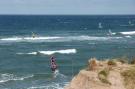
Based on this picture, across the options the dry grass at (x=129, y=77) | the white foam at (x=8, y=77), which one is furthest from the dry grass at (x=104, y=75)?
the white foam at (x=8, y=77)

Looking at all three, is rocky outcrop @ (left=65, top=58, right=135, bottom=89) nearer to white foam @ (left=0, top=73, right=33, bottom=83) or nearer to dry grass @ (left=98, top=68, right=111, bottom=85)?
dry grass @ (left=98, top=68, right=111, bottom=85)

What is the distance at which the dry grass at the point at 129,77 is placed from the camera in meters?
11.8

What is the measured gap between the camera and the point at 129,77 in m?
12.2

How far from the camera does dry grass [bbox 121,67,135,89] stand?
1184 cm

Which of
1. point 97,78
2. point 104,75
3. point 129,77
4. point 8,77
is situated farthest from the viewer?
point 8,77

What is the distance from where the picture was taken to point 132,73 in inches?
488

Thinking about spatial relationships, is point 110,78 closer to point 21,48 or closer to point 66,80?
point 66,80

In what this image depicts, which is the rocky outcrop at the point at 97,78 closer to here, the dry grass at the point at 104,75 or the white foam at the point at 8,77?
the dry grass at the point at 104,75

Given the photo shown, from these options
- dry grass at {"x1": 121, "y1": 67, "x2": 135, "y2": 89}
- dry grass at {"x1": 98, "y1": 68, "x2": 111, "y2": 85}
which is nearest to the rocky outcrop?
dry grass at {"x1": 98, "y1": 68, "x2": 111, "y2": 85}

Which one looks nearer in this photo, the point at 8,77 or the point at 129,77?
the point at 129,77

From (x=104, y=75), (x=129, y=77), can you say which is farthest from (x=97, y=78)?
(x=129, y=77)

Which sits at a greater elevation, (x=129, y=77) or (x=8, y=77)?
(x=129, y=77)

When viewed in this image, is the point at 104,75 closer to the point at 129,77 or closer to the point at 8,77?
the point at 129,77

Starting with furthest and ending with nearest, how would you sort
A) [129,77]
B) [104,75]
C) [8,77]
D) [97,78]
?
1. [8,77]
2. [129,77]
3. [104,75]
4. [97,78]
